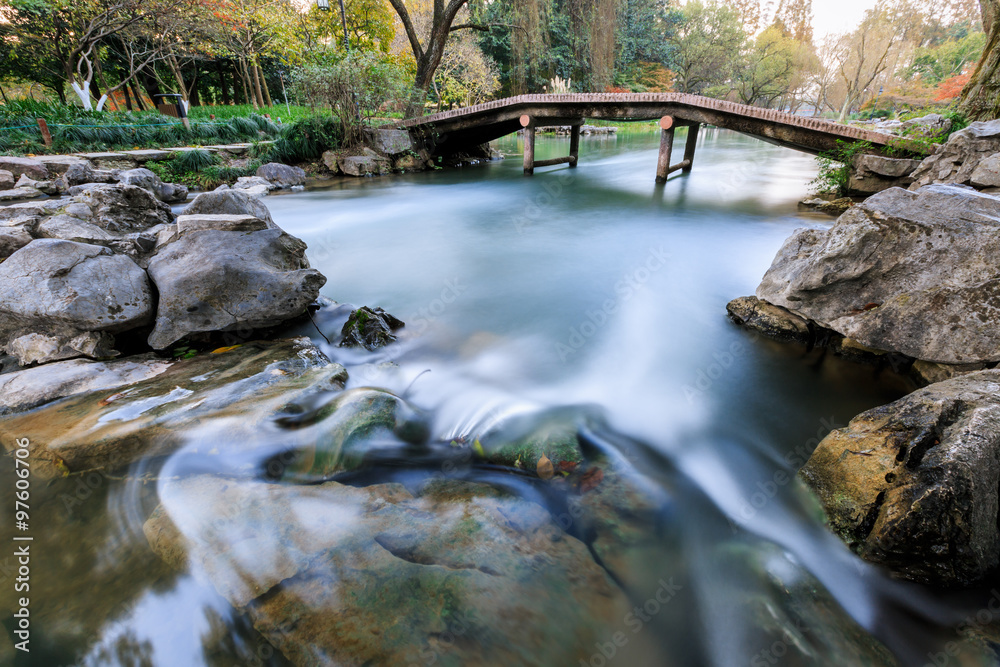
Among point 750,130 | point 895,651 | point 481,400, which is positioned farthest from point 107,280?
point 750,130

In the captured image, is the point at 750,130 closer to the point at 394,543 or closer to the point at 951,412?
the point at 951,412

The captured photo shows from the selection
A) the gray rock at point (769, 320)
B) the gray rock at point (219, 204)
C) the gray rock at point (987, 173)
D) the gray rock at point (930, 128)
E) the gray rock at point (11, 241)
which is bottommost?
the gray rock at point (769, 320)

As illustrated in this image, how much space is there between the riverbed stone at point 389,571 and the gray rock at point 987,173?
22.0ft

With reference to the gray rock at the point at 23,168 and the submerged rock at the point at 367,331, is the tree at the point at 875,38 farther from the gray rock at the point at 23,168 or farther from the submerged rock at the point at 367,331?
the gray rock at the point at 23,168

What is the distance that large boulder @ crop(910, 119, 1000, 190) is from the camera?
5445mm

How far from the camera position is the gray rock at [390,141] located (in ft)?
47.6

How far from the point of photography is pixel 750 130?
382 inches

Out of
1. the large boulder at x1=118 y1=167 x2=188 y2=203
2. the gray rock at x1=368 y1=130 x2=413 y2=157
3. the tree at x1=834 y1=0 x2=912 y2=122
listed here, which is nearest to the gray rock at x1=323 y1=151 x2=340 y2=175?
the gray rock at x1=368 y1=130 x2=413 y2=157

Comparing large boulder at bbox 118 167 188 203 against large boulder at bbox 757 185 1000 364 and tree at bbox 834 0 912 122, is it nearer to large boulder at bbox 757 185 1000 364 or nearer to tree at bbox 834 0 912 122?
large boulder at bbox 757 185 1000 364

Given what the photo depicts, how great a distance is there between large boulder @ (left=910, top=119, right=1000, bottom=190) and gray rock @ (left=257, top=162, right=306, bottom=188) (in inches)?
526

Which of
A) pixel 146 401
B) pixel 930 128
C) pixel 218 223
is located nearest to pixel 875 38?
pixel 930 128

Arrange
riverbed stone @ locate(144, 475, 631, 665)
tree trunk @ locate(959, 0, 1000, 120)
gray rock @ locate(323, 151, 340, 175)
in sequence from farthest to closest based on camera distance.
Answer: gray rock @ locate(323, 151, 340, 175) → tree trunk @ locate(959, 0, 1000, 120) → riverbed stone @ locate(144, 475, 631, 665)

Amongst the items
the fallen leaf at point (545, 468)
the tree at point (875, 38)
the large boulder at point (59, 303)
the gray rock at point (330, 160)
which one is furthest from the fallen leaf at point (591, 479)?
the tree at point (875, 38)

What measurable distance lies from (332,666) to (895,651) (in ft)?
7.05
